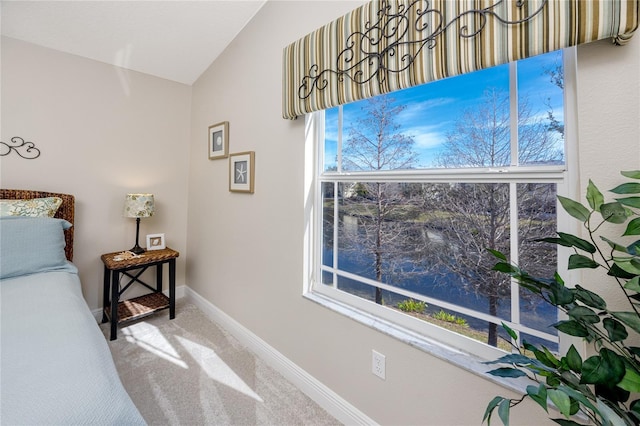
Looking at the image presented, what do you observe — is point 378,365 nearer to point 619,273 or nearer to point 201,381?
point 619,273

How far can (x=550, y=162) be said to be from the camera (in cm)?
99

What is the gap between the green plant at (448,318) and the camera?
1.22 m

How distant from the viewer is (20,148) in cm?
217

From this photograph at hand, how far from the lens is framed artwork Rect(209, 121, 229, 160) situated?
7.98 ft

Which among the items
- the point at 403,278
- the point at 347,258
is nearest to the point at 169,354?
the point at 347,258

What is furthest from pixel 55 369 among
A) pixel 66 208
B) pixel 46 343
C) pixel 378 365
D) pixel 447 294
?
pixel 66 208

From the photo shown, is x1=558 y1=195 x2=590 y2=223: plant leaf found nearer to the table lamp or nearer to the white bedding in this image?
the white bedding

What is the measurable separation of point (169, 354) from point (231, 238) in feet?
3.19

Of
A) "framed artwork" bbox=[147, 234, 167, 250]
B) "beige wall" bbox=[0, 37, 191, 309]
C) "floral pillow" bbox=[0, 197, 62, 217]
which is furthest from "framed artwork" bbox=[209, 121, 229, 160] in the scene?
"floral pillow" bbox=[0, 197, 62, 217]

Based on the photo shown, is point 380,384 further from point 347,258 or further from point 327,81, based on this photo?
point 327,81

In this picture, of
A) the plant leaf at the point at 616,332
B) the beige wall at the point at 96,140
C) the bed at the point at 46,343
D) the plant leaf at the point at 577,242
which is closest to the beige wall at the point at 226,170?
the beige wall at the point at 96,140

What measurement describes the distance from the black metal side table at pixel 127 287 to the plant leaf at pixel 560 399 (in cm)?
270

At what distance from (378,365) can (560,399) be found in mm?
991

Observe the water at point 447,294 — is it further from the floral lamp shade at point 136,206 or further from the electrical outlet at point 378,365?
the floral lamp shade at point 136,206
